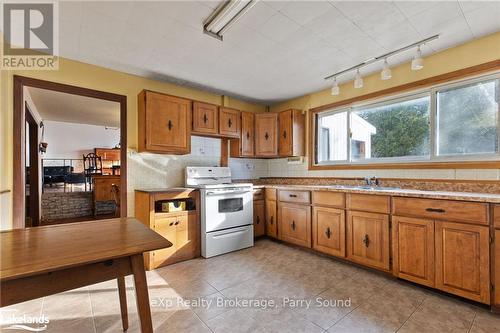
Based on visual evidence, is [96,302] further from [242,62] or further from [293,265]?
[242,62]

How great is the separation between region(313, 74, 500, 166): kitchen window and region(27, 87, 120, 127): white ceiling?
4.14m

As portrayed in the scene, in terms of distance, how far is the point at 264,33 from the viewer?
2.22m

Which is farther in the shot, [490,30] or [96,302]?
[490,30]

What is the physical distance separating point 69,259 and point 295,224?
9.50 feet

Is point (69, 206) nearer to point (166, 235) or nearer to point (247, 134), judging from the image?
point (166, 235)

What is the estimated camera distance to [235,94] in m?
4.01

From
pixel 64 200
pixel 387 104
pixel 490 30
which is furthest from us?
pixel 64 200

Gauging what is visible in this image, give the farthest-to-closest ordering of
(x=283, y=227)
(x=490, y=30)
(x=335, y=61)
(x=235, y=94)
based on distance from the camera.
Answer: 1. (x=235, y=94)
2. (x=283, y=227)
3. (x=335, y=61)
4. (x=490, y=30)

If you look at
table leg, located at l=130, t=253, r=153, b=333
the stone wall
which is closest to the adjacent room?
table leg, located at l=130, t=253, r=153, b=333

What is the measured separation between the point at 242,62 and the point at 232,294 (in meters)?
2.53

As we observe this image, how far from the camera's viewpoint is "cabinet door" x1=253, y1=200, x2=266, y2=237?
150 inches

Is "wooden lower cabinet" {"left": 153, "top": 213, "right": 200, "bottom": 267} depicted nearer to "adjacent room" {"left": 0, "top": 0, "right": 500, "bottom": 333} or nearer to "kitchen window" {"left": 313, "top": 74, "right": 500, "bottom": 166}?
"adjacent room" {"left": 0, "top": 0, "right": 500, "bottom": 333}

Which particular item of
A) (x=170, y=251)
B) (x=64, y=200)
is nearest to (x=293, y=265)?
(x=170, y=251)

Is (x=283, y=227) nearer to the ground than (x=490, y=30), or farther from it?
nearer to the ground
